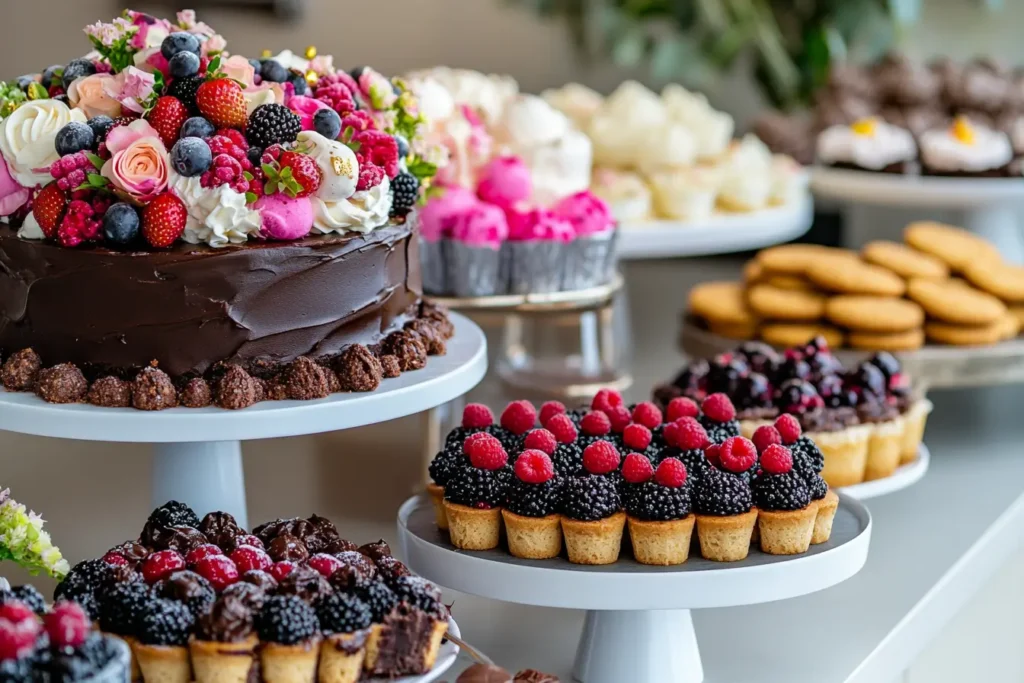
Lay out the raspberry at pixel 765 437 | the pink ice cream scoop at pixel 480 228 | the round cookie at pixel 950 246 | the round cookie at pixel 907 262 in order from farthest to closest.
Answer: the round cookie at pixel 950 246 < the round cookie at pixel 907 262 < the pink ice cream scoop at pixel 480 228 < the raspberry at pixel 765 437

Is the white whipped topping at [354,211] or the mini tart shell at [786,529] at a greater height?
the white whipped topping at [354,211]

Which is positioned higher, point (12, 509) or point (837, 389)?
point (12, 509)

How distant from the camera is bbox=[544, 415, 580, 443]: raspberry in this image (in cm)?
184

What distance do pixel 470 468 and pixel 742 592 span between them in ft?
1.23

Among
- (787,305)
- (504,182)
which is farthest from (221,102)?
(787,305)

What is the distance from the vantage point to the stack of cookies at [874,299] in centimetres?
297

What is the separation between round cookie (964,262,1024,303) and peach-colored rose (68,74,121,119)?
209 centimetres

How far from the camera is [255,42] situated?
712cm

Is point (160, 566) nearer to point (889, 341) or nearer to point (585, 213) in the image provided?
point (585, 213)

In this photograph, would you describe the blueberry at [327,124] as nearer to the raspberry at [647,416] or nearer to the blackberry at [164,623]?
the raspberry at [647,416]

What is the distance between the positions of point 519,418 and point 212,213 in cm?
50

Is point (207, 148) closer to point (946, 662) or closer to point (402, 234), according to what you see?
point (402, 234)

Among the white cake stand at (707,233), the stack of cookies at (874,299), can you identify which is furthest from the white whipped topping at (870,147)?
the stack of cookies at (874,299)

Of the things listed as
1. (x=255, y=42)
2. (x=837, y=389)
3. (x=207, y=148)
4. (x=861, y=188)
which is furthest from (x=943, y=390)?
(x=255, y=42)
